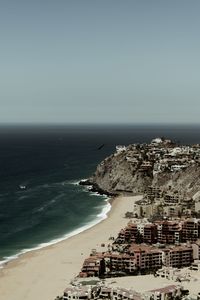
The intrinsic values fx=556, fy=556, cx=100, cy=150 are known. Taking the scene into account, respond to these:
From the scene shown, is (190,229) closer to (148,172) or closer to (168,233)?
(168,233)

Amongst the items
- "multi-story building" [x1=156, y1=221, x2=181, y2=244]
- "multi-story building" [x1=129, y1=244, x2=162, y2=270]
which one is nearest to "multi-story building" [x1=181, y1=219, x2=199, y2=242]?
"multi-story building" [x1=156, y1=221, x2=181, y2=244]

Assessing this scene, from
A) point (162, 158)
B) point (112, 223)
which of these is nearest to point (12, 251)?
point (112, 223)

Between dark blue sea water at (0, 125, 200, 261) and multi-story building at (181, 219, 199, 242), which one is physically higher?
multi-story building at (181, 219, 199, 242)

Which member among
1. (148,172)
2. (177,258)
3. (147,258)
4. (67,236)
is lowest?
(67,236)

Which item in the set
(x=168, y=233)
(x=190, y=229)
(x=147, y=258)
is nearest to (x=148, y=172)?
(x=190, y=229)

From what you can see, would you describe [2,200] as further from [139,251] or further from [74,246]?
[139,251]

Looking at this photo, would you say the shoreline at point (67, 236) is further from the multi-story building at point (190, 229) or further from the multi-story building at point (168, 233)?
the multi-story building at point (190, 229)

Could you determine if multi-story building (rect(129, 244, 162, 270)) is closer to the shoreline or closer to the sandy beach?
the sandy beach
